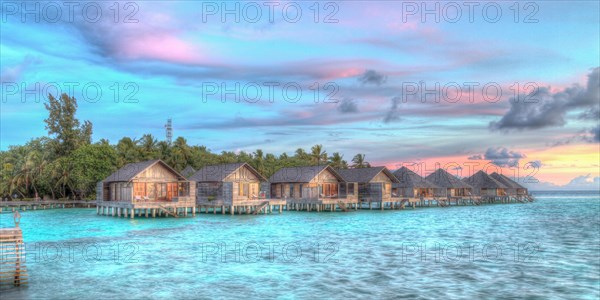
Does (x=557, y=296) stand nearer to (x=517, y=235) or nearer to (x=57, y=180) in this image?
(x=517, y=235)

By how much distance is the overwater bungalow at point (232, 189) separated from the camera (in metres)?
49.5

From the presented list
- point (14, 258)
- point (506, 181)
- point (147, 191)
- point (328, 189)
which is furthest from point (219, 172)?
point (506, 181)

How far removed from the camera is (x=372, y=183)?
63.1 meters

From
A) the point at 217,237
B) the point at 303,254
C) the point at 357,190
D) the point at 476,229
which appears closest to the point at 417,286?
the point at 303,254

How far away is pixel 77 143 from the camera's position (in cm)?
7525

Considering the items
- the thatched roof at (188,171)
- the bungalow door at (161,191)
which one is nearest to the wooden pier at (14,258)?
the bungalow door at (161,191)

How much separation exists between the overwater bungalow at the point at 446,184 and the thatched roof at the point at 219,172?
3925 centimetres

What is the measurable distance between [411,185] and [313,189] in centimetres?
2192

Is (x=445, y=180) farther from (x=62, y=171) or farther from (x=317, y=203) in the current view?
(x=62, y=171)

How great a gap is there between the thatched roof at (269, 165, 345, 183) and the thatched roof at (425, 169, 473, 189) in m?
28.7

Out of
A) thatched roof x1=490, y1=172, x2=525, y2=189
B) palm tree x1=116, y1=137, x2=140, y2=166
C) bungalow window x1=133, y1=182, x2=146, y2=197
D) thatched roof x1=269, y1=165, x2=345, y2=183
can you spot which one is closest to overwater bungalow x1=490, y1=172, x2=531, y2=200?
thatched roof x1=490, y1=172, x2=525, y2=189

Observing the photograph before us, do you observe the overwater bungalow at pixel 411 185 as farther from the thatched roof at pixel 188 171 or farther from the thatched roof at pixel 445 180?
the thatched roof at pixel 188 171

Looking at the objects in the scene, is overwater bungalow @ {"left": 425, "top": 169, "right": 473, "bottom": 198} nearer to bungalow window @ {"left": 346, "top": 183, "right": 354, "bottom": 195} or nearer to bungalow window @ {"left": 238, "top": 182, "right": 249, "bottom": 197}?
bungalow window @ {"left": 346, "top": 183, "right": 354, "bottom": 195}

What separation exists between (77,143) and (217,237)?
5303 centimetres
